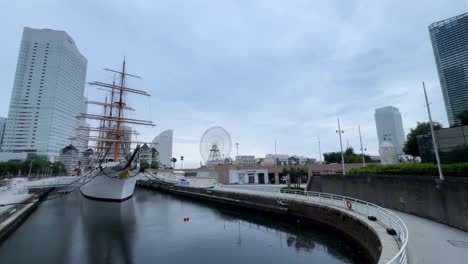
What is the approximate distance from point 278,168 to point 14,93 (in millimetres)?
159780

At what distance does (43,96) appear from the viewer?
12500 cm

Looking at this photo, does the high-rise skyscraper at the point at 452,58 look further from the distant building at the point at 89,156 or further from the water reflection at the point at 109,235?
the distant building at the point at 89,156

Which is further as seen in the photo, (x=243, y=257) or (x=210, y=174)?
(x=210, y=174)

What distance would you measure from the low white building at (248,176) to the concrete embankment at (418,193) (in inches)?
1010

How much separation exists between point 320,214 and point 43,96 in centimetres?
16277

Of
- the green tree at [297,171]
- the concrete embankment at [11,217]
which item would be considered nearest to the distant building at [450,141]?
the green tree at [297,171]

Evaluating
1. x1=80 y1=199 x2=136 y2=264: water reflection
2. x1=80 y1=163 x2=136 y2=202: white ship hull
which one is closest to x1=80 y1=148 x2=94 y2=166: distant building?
x1=80 y1=163 x2=136 y2=202: white ship hull

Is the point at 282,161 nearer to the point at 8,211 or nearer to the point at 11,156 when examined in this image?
the point at 8,211

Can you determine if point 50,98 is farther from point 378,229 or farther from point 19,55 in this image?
point 378,229

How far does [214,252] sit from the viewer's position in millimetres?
12211

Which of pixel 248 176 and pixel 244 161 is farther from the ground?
pixel 244 161

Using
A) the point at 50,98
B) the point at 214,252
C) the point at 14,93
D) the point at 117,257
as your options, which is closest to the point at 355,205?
the point at 214,252

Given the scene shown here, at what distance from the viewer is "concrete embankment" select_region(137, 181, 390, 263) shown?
979 cm

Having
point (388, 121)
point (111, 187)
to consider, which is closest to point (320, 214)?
point (111, 187)
